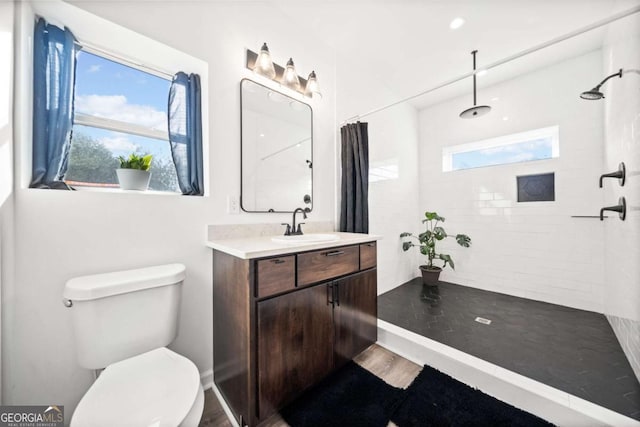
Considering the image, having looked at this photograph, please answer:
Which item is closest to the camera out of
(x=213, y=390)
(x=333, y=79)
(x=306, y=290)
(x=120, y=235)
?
(x=120, y=235)

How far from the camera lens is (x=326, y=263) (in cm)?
140

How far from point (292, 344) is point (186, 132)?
1.48 meters

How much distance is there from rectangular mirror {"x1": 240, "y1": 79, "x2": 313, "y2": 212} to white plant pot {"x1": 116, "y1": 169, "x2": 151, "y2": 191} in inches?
22.3

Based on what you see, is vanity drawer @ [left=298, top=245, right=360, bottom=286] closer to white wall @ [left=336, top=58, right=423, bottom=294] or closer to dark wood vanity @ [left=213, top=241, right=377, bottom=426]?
dark wood vanity @ [left=213, top=241, right=377, bottom=426]

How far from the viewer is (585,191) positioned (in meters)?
2.38

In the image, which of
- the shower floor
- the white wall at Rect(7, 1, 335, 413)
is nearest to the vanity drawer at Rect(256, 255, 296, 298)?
the white wall at Rect(7, 1, 335, 413)

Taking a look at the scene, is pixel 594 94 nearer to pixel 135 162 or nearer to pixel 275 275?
pixel 275 275

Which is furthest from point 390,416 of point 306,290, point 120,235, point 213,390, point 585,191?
point 585,191

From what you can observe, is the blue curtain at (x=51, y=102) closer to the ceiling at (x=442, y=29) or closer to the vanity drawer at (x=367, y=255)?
the ceiling at (x=442, y=29)

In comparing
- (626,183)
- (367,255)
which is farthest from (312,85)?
(626,183)

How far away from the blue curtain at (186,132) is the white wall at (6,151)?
612 mm

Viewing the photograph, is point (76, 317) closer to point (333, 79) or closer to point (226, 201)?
point (226, 201)

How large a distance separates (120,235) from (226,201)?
58cm

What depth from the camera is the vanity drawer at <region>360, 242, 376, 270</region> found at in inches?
65.9
